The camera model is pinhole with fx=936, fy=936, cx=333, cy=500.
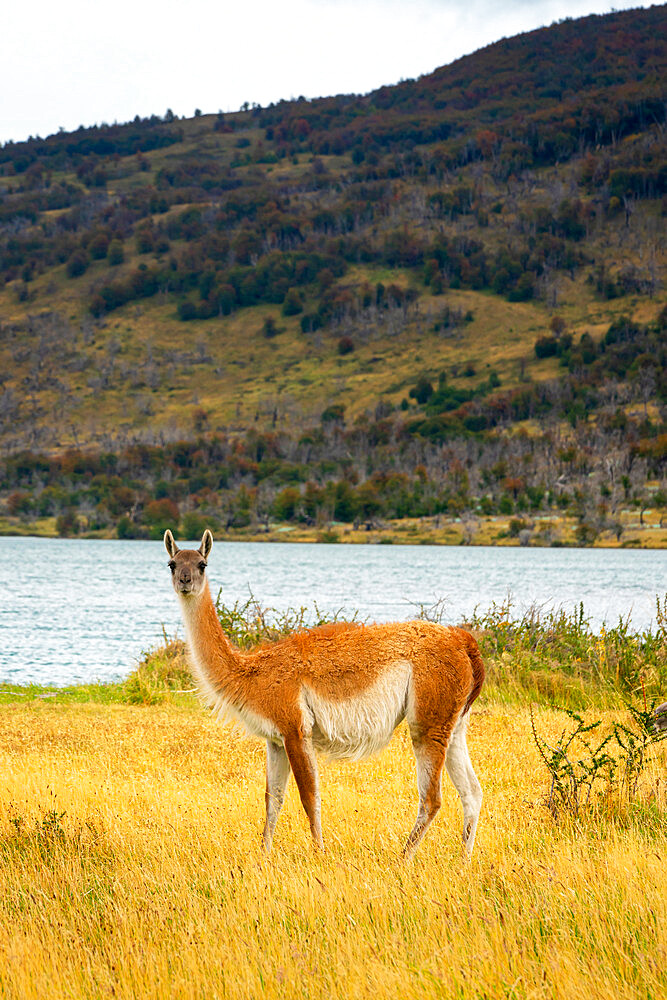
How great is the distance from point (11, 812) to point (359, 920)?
3.61 m

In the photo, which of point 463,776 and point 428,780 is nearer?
point 428,780

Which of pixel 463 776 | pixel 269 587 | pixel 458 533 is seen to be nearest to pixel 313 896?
pixel 463 776

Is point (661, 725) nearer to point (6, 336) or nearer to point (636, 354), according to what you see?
point (636, 354)

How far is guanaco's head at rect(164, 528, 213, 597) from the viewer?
6328 millimetres

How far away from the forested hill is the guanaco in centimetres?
8248

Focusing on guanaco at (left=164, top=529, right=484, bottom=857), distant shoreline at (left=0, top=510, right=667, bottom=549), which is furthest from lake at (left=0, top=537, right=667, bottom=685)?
guanaco at (left=164, top=529, right=484, bottom=857)

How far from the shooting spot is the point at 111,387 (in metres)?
150

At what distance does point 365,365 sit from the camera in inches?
5969

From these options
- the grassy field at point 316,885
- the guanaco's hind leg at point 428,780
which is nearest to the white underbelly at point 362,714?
the guanaco's hind leg at point 428,780

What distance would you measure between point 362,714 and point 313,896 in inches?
47.2

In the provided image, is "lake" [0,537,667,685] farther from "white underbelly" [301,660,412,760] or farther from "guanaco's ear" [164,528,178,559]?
"guanaco's ear" [164,528,178,559]

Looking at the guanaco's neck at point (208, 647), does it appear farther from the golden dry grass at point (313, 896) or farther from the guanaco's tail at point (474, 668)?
the guanaco's tail at point (474, 668)

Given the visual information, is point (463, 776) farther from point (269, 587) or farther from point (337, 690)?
point (269, 587)

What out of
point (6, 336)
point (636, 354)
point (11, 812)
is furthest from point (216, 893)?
point (6, 336)
